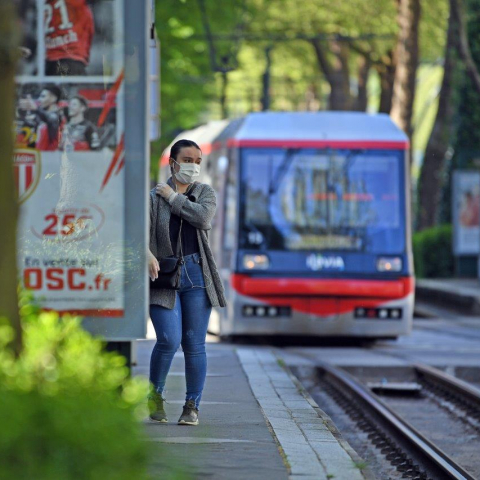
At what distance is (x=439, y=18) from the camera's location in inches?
1693

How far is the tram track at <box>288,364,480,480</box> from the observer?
9047 millimetres

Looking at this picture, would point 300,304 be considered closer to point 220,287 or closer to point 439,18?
point 220,287

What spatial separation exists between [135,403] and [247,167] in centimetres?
1295

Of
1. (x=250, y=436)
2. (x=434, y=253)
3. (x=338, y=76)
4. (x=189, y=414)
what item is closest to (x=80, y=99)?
(x=189, y=414)

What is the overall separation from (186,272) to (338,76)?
123 ft

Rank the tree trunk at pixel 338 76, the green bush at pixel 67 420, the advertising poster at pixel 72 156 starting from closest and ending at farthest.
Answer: the green bush at pixel 67 420 < the advertising poster at pixel 72 156 < the tree trunk at pixel 338 76

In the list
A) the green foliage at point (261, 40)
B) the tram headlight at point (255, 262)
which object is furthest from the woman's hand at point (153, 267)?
the green foliage at point (261, 40)

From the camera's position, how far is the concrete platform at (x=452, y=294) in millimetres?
28141

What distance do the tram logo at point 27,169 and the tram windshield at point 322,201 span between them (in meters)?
9.21

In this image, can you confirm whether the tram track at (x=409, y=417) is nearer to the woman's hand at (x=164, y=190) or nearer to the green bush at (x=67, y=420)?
the woman's hand at (x=164, y=190)

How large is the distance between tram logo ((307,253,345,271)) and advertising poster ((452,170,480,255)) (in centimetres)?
1537

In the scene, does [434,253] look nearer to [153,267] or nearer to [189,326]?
[189,326]

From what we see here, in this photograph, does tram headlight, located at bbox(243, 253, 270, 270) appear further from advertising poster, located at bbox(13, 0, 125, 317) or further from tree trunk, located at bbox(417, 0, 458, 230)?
tree trunk, located at bbox(417, 0, 458, 230)

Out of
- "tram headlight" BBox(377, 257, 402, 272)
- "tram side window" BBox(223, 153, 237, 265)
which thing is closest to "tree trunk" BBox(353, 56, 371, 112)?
"tram side window" BBox(223, 153, 237, 265)
